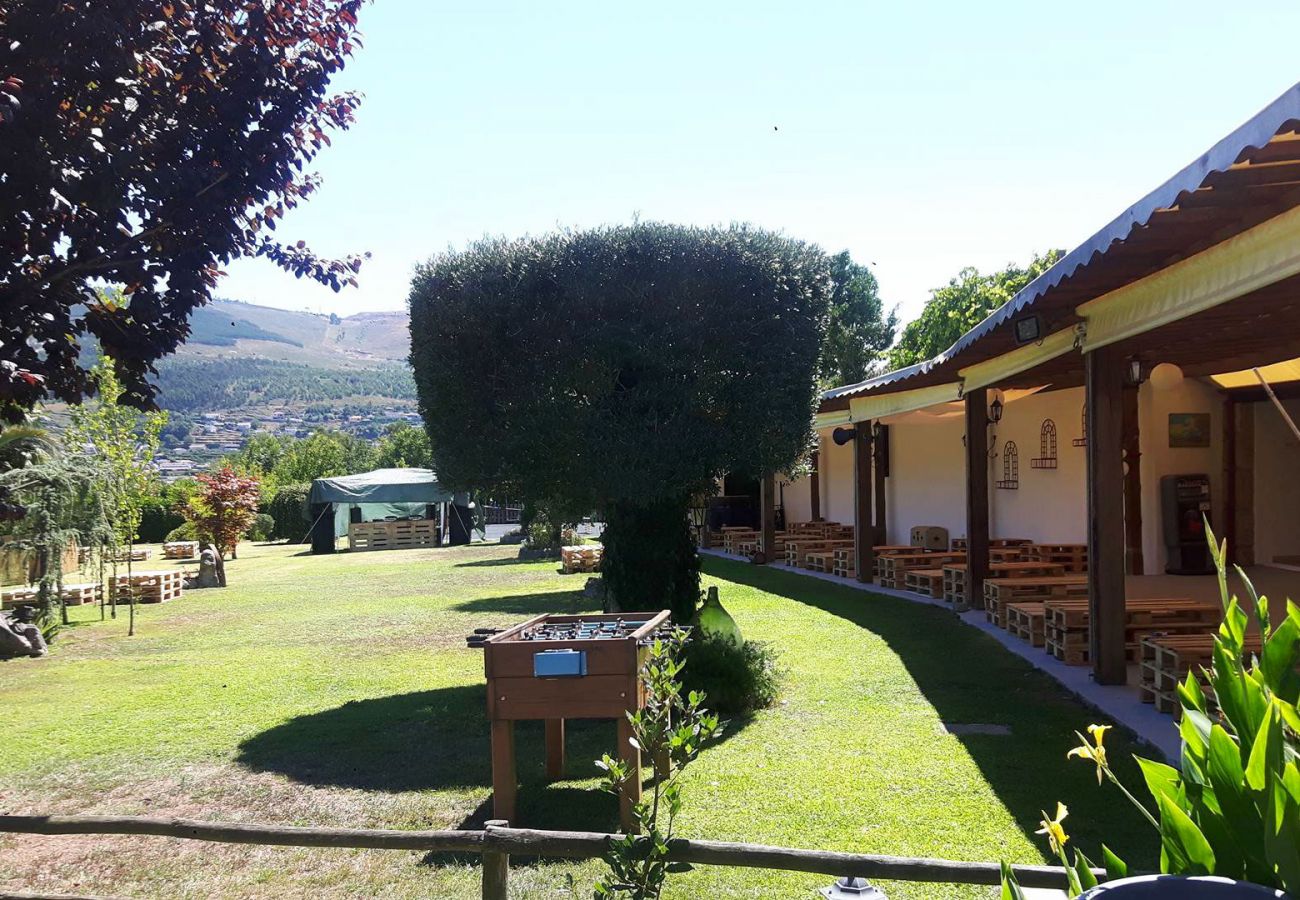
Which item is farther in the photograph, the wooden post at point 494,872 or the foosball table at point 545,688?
the foosball table at point 545,688

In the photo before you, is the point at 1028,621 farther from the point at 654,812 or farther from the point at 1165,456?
the point at 654,812

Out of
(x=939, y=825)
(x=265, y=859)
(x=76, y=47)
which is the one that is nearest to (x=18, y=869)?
(x=265, y=859)

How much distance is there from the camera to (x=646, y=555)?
8625mm

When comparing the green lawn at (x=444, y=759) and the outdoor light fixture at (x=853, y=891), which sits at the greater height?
the outdoor light fixture at (x=853, y=891)

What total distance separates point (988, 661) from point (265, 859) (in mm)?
6449

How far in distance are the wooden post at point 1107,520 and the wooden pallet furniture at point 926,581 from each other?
5.84 metres

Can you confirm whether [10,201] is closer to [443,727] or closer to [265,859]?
[265,859]

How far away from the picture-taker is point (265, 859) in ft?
17.5

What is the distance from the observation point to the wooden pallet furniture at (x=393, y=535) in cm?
→ 3347

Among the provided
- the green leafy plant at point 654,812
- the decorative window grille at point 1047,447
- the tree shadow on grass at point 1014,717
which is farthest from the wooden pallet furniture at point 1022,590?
the green leafy plant at point 654,812

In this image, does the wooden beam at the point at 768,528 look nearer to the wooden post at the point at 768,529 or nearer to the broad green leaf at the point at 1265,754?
the wooden post at the point at 768,529

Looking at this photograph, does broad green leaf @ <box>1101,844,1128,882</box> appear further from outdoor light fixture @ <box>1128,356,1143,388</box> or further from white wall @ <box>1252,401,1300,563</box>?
white wall @ <box>1252,401,1300,563</box>

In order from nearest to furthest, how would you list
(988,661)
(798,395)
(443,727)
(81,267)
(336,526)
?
(81,267)
(443,727)
(798,395)
(988,661)
(336,526)

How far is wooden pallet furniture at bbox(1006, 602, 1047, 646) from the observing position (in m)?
9.76
